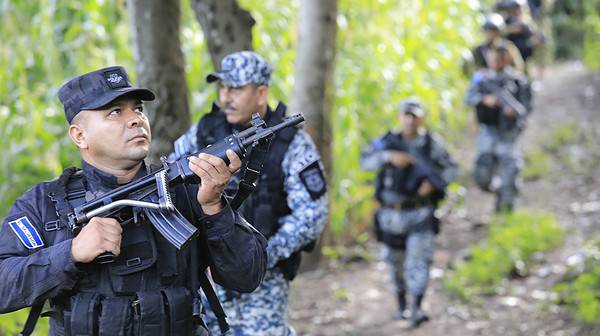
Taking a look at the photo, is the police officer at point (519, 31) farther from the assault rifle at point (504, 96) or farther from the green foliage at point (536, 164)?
the assault rifle at point (504, 96)

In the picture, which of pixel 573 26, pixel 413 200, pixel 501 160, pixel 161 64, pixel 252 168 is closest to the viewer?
pixel 252 168

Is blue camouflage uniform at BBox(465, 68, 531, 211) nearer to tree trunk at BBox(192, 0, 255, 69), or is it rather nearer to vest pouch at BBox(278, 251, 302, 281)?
tree trunk at BBox(192, 0, 255, 69)

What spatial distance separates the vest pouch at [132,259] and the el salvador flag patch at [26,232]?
0.28 metres

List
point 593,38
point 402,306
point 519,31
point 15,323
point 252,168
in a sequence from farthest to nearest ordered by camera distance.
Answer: point 593,38 < point 519,31 < point 402,306 < point 15,323 < point 252,168

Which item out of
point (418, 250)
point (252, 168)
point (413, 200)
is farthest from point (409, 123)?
point (252, 168)

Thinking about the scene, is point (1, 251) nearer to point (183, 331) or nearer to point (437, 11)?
point (183, 331)

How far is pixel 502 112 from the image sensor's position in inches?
343

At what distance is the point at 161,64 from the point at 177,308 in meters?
2.59

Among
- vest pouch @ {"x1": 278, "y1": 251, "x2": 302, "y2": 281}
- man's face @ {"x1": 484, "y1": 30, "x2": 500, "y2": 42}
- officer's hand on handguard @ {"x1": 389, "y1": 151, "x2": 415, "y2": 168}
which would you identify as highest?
man's face @ {"x1": 484, "y1": 30, "x2": 500, "y2": 42}

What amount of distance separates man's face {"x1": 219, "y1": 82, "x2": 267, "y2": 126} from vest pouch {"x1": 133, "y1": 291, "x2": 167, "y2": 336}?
5.22 feet

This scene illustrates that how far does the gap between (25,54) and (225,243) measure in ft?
16.5

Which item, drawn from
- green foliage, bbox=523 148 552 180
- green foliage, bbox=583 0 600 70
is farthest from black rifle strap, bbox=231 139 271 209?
green foliage, bbox=583 0 600 70

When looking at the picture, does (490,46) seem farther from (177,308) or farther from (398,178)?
(177,308)

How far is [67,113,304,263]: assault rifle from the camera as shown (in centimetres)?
267
